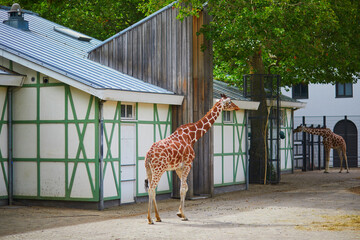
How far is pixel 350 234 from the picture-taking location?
36.2ft

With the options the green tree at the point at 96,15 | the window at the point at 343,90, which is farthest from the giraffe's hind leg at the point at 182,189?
the window at the point at 343,90

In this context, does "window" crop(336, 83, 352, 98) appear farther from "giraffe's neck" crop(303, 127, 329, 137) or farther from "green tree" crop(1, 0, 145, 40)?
"green tree" crop(1, 0, 145, 40)

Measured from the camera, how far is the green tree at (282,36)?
18253mm

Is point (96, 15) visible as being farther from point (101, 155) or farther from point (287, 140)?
point (101, 155)

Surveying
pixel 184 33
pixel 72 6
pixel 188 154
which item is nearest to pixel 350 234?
pixel 188 154

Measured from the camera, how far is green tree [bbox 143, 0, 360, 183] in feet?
59.9

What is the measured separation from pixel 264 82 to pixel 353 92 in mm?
16876

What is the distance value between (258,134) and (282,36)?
4.45 meters

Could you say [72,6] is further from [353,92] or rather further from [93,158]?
[93,158]

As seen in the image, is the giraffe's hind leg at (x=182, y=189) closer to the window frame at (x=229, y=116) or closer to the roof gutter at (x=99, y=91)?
the roof gutter at (x=99, y=91)

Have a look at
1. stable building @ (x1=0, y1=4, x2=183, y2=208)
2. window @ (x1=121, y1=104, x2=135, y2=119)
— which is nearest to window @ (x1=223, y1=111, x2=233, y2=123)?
stable building @ (x1=0, y1=4, x2=183, y2=208)

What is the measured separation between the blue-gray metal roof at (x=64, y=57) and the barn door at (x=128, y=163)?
107 centimetres

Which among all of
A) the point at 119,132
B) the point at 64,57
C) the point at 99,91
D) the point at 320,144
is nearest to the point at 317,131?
the point at 320,144

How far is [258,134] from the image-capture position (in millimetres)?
22906
